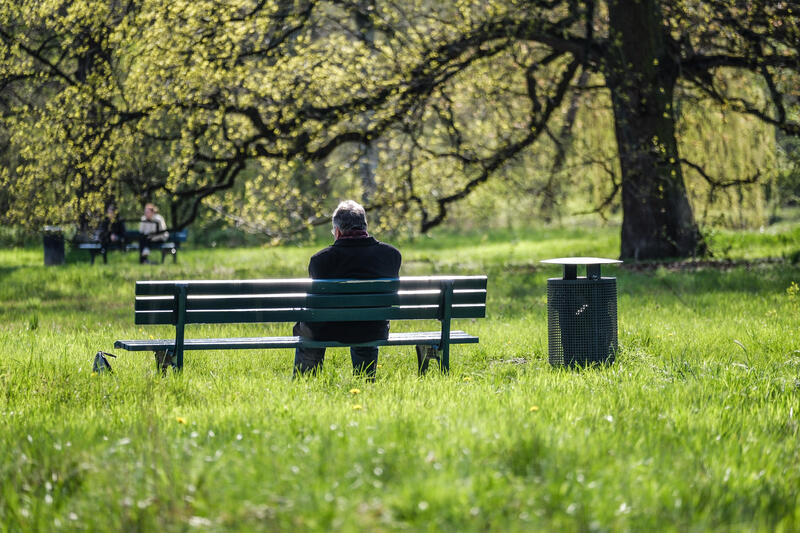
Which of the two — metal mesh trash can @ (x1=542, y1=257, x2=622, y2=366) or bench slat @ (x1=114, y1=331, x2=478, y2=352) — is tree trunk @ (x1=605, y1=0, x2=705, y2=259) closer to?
metal mesh trash can @ (x1=542, y1=257, x2=622, y2=366)

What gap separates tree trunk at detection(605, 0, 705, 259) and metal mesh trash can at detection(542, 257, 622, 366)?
7981mm

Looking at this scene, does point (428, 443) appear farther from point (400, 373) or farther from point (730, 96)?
point (730, 96)

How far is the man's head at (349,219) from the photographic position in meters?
6.14

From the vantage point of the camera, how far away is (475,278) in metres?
6.27

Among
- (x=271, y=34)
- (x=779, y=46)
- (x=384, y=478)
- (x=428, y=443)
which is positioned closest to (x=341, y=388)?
(x=428, y=443)

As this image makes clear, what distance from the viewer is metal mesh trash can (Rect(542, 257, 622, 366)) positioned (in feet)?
21.3

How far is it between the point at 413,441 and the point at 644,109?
11.6 metres

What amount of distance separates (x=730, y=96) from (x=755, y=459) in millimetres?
13930

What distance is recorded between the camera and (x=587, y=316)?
→ 21.4 feet

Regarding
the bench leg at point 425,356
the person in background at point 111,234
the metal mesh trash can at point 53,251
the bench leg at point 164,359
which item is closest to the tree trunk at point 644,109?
the bench leg at point 425,356

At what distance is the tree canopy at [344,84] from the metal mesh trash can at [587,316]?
7364 millimetres

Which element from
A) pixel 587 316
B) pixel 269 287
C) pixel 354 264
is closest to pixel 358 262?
pixel 354 264

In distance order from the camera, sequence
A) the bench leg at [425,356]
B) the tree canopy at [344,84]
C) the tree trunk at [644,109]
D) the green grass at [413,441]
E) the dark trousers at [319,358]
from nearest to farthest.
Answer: the green grass at [413,441]
the dark trousers at [319,358]
the bench leg at [425,356]
the tree canopy at [344,84]
the tree trunk at [644,109]

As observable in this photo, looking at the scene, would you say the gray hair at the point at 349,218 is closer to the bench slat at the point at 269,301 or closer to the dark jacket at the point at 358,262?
the dark jacket at the point at 358,262
